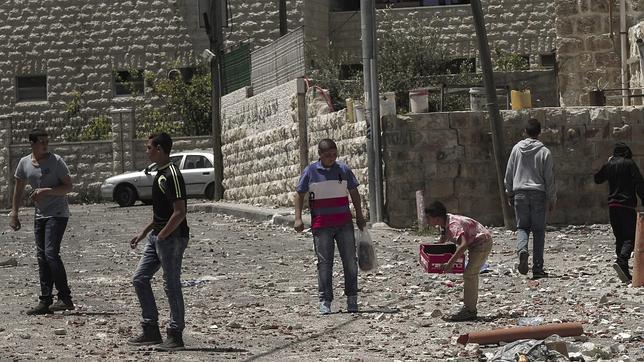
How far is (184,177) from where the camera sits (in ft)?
125

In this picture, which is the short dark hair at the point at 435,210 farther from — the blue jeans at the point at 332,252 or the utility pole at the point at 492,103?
the utility pole at the point at 492,103

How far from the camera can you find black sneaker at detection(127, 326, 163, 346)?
12.3 metres

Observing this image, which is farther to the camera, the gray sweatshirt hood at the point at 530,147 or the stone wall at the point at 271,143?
the stone wall at the point at 271,143

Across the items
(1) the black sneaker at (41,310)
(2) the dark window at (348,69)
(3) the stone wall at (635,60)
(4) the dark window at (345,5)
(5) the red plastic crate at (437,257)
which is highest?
(4) the dark window at (345,5)

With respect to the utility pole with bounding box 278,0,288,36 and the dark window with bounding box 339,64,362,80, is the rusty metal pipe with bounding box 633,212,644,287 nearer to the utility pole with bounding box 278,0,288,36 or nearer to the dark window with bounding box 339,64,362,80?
the dark window with bounding box 339,64,362,80

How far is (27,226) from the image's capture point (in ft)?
100

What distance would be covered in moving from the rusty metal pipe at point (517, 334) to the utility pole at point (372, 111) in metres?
13.2

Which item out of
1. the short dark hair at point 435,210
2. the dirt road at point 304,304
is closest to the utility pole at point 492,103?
the dirt road at point 304,304

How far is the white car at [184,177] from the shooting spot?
3744 centimetres

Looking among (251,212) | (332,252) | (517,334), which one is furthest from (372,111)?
(517,334)

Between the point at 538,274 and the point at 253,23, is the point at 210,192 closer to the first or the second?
the point at 253,23

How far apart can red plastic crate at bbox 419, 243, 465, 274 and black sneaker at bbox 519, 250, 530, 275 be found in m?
2.98

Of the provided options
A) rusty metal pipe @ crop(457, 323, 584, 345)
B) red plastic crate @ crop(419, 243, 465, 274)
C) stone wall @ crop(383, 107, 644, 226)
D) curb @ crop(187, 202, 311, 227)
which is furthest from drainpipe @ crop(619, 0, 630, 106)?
rusty metal pipe @ crop(457, 323, 584, 345)

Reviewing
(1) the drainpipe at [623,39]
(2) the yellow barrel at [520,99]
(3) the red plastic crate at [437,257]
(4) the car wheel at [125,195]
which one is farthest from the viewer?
(4) the car wheel at [125,195]
